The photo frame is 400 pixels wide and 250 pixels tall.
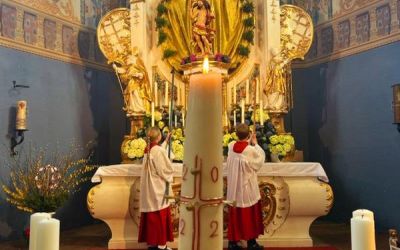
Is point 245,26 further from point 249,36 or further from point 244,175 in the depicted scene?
point 244,175

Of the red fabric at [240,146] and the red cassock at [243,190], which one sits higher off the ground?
the red fabric at [240,146]

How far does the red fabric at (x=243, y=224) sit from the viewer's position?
214 inches

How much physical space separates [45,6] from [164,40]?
2286 millimetres

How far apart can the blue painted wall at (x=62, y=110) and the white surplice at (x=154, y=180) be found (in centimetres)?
282

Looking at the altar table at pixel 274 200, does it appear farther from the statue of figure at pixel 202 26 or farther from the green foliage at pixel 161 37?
the green foliage at pixel 161 37

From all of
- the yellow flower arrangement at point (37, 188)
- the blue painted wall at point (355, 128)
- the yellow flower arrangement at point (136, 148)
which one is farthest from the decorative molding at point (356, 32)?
the yellow flower arrangement at point (37, 188)

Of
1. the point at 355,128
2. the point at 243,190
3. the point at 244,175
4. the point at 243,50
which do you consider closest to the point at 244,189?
the point at 243,190

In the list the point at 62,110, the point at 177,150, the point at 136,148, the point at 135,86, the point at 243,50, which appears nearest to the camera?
the point at 177,150

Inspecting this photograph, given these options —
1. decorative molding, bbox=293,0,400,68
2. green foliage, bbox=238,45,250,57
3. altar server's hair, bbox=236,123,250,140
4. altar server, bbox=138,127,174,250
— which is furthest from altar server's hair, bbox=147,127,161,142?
decorative molding, bbox=293,0,400,68

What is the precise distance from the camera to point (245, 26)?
26.3ft

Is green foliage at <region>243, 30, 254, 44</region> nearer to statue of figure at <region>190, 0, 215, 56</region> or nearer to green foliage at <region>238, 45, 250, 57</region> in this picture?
green foliage at <region>238, 45, 250, 57</region>

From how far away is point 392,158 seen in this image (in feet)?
24.9

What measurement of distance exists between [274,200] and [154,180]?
1822 millimetres

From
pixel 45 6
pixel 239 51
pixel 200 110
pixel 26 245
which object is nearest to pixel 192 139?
pixel 200 110
